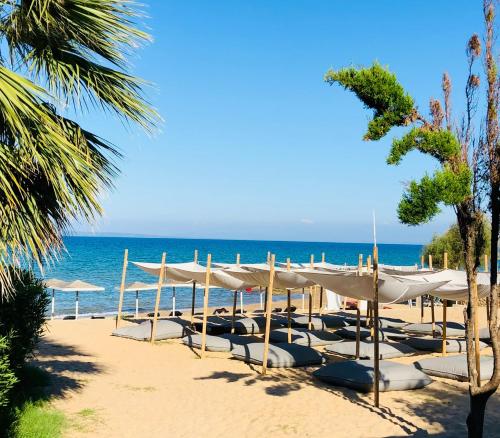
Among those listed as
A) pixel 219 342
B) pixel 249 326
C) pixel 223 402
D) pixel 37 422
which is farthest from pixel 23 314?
pixel 249 326

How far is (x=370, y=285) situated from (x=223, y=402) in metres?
3.25

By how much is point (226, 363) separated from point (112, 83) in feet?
27.2

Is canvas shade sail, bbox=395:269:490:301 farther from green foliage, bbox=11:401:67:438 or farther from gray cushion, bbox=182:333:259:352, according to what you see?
green foliage, bbox=11:401:67:438

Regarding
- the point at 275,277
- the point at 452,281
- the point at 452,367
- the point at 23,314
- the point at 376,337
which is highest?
the point at 452,281

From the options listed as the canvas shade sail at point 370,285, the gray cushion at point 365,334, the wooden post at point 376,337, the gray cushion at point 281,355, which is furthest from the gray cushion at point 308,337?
the wooden post at point 376,337

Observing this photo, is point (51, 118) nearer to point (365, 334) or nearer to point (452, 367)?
point (452, 367)

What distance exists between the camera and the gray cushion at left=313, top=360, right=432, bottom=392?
960cm

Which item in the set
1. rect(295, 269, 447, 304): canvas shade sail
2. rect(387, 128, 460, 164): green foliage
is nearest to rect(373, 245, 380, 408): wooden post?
rect(295, 269, 447, 304): canvas shade sail

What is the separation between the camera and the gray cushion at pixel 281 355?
1156cm

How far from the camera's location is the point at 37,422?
7086 millimetres

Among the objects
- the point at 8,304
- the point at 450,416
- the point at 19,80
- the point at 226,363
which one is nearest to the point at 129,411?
the point at 8,304

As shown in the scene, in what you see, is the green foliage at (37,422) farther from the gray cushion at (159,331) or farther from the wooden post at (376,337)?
the gray cushion at (159,331)

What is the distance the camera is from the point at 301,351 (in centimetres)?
1205

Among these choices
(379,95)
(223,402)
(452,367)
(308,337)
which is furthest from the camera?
(308,337)
